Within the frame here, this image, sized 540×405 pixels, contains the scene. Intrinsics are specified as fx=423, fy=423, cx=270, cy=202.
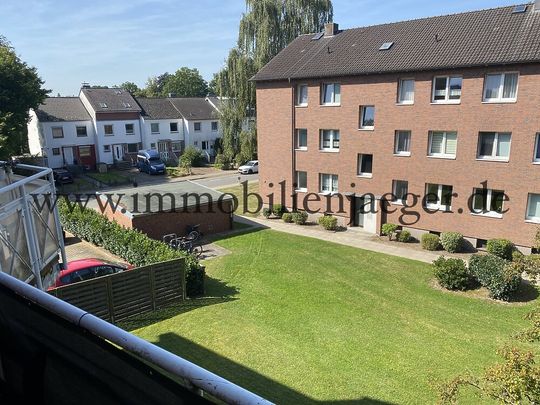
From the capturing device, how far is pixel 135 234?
61.7ft

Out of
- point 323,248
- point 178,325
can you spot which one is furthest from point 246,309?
point 323,248

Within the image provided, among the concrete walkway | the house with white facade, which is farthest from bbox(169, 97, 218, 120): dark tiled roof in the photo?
the concrete walkway

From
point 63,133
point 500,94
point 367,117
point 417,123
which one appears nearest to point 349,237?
point 367,117

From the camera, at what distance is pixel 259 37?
133 feet

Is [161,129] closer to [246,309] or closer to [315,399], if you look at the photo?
[246,309]

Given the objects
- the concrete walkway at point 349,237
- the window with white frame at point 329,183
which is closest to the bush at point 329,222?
the concrete walkway at point 349,237

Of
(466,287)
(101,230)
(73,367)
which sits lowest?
(466,287)

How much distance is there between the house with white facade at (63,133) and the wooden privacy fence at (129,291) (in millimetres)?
36571

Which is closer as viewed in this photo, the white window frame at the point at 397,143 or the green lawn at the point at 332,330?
the green lawn at the point at 332,330

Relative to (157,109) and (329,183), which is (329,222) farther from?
(157,109)

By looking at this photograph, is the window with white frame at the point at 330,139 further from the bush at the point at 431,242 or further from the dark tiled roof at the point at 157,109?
the dark tiled roof at the point at 157,109

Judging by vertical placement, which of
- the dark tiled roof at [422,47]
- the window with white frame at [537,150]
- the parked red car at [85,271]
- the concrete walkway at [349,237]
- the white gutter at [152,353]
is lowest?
the concrete walkway at [349,237]

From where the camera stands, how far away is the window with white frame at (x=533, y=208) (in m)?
20.6

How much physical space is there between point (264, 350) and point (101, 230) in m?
12.3
